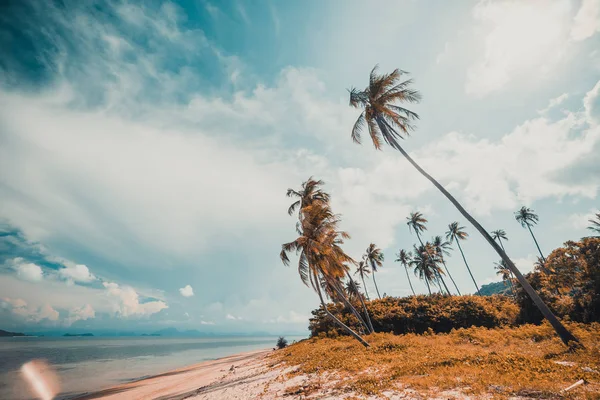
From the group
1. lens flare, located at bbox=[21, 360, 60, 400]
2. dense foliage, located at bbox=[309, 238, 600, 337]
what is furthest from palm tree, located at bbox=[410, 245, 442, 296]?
lens flare, located at bbox=[21, 360, 60, 400]

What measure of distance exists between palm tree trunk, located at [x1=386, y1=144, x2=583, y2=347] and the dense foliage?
949 cm

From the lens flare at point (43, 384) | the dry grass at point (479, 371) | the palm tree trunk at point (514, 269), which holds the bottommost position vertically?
the lens flare at point (43, 384)

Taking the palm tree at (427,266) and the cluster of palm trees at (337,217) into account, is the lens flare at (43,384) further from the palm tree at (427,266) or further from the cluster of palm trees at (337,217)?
the palm tree at (427,266)

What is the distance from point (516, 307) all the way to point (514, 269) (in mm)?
15574

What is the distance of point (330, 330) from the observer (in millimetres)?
25469

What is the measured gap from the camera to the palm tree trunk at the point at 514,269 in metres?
10.3

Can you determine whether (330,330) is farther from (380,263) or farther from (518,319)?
(380,263)

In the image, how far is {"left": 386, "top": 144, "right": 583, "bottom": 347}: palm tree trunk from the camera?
1027 cm

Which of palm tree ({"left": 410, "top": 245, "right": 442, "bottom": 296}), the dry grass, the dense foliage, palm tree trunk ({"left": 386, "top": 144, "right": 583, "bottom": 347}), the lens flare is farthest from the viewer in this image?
palm tree ({"left": 410, "top": 245, "right": 442, "bottom": 296})

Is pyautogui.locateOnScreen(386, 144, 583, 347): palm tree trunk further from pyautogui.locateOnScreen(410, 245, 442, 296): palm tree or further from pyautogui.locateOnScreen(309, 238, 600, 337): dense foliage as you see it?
pyautogui.locateOnScreen(410, 245, 442, 296): palm tree

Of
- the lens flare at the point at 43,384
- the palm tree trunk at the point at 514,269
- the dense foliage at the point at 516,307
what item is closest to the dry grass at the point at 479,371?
the palm tree trunk at the point at 514,269

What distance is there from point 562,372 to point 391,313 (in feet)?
62.0

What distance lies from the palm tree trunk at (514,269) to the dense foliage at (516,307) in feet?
31.1

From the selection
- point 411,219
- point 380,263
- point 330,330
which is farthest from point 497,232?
point 330,330
